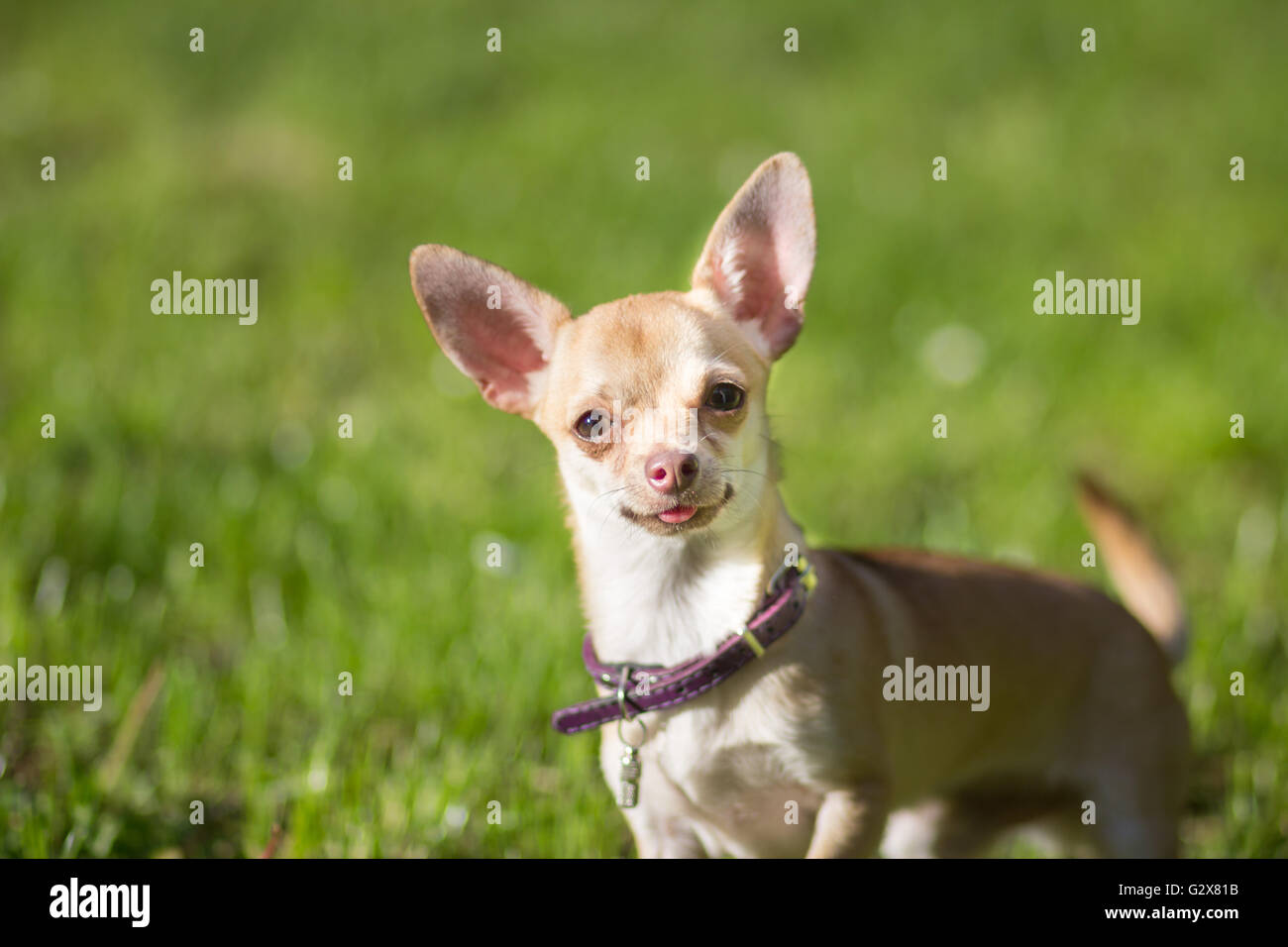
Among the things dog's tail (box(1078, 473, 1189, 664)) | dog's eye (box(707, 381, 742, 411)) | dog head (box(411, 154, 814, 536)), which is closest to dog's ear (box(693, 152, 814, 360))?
dog head (box(411, 154, 814, 536))

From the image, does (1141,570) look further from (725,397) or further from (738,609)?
(725,397)

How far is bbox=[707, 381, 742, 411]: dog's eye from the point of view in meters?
2.05

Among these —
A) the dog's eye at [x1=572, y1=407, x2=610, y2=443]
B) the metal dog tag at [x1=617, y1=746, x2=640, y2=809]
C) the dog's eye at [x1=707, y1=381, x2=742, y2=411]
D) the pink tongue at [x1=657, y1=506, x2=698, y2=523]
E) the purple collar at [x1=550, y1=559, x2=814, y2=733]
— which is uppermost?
the dog's eye at [x1=707, y1=381, x2=742, y2=411]

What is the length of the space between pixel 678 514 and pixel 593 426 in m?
0.24

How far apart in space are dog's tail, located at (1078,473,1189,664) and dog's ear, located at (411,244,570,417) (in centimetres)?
146

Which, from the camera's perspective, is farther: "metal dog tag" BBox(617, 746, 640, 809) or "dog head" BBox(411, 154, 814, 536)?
"metal dog tag" BBox(617, 746, 640, 809)

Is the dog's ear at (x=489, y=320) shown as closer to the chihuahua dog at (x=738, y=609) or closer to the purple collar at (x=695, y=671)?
the chihuahua dog at (x=738, y=609)

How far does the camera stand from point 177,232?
19.5 ft

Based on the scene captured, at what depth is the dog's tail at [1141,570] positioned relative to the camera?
292 centimetres

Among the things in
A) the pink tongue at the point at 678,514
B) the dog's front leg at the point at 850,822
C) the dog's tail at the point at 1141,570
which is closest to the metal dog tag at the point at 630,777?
the dog's front leg at the point at 850,822

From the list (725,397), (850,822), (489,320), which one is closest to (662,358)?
(725,397)

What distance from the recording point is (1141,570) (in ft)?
9.82

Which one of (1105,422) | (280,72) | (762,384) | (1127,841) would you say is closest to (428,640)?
(762,384)

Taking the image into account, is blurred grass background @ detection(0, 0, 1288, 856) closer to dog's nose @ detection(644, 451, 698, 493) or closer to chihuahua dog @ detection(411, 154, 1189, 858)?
chihuahua dog @ detection(411, 154, 1189, 858)
